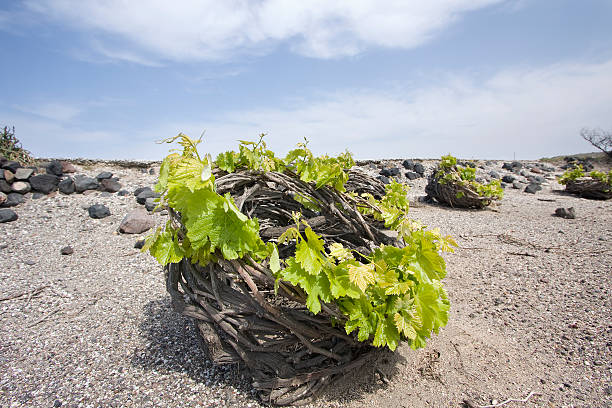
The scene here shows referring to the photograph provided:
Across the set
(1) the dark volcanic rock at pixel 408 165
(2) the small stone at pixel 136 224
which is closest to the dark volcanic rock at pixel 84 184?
(2) the small stone at pixel 136 224

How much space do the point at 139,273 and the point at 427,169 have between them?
980 centimetres

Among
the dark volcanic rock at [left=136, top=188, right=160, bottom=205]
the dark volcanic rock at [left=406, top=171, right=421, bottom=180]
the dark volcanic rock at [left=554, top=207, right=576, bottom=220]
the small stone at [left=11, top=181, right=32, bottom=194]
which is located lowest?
the dark volcanic rock at [left=554, top=207, right=576, bottom=220]

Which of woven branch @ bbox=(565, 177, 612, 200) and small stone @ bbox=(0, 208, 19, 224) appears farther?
woven branch @ bbox=(565, 177, 612, 200)

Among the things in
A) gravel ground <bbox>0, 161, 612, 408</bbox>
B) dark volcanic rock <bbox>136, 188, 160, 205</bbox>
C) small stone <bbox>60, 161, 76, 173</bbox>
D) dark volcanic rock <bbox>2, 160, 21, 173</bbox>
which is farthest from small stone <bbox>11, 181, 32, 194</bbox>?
dark volcanic rock <bbox>136, 188, 160, 205</bbox>

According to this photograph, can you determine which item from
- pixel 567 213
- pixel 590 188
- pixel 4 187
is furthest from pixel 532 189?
pixel 4 187

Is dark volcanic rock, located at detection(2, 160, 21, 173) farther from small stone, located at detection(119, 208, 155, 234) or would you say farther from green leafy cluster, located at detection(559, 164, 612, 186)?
green leafy cluster, located at detection(559, 164, 612, 186)

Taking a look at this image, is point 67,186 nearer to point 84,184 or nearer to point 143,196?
point 84,184

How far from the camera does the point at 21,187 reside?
6.55 metres

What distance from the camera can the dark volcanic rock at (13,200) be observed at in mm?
6128

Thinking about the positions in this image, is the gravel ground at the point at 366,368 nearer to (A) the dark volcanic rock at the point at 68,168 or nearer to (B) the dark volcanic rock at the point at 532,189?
(A) the dark volcanic rock at the point at 68,168

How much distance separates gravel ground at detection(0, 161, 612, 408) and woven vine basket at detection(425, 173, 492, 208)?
2215mm

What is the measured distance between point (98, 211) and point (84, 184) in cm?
144

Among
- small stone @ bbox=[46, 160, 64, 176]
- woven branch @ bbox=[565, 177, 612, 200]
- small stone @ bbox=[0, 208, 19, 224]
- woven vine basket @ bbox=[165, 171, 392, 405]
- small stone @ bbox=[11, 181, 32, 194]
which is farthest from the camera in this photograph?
woven branch @ bbox=[565, 177, 612, 200]

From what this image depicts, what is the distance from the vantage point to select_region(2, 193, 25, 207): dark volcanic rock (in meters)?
6.13
